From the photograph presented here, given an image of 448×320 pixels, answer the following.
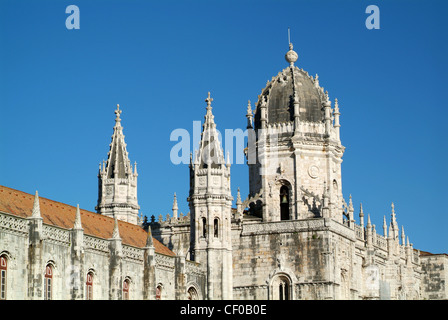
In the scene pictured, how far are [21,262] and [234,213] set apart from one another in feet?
97.9

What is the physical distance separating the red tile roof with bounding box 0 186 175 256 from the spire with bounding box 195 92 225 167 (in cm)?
731

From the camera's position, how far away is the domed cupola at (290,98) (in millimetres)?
78812

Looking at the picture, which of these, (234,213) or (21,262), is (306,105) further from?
(21,262)

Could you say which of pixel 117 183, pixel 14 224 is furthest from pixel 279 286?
pixel 14 224

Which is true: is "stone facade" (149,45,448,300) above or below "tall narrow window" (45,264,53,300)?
above

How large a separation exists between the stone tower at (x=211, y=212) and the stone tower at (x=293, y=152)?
6.33 m

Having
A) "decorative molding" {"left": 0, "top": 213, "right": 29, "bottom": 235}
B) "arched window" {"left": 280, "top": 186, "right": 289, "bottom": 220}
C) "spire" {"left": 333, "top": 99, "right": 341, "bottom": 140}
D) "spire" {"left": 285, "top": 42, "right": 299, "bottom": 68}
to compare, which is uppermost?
"spire" {"left": 285, "top": 42, "right": 299, "bottom": 68}

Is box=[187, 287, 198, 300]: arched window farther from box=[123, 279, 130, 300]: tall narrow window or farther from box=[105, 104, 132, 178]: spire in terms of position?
box=[105, 104, 132, 178]: spire

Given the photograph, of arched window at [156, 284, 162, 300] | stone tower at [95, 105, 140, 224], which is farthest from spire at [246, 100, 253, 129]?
arched window at [156, 284, 162, 300]

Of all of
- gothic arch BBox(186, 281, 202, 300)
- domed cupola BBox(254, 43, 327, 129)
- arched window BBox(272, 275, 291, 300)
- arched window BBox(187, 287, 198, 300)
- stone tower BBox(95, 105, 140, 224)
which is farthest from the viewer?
domed cupola BBox(254, 43, 327, 129)

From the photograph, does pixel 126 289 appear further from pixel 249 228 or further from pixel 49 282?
pixel 249 228

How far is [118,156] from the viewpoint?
75.9m

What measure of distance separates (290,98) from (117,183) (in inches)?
635

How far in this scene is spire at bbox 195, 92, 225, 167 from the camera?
236 ft
